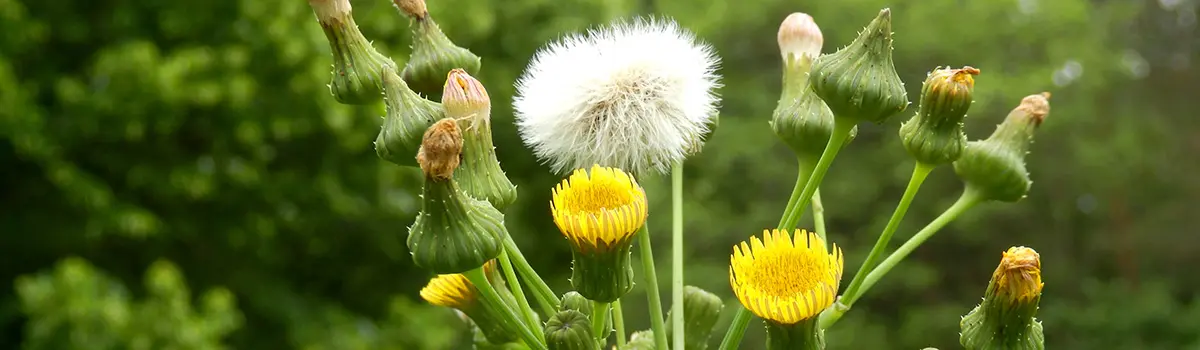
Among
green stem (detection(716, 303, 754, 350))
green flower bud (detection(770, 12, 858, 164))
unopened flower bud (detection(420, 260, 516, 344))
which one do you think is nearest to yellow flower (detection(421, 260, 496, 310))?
unopened flower bud (detection(420, 260, 516, 344))

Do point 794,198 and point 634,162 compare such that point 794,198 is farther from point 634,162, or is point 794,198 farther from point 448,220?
point 448,220

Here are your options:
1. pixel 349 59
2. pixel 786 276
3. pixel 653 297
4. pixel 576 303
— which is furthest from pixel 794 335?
pixel 349 59

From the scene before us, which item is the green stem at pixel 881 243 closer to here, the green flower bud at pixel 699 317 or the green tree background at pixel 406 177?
the green flower bud at pixel 699 317

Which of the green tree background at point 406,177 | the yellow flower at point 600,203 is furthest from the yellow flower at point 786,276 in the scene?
the green tree background at point 406,177

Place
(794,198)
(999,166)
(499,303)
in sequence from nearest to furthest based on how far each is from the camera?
(499,303) → (794,198) → (999,166)

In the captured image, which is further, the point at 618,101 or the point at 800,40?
the point at 800,40

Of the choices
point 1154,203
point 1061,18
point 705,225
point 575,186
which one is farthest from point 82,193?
point 1154,203
